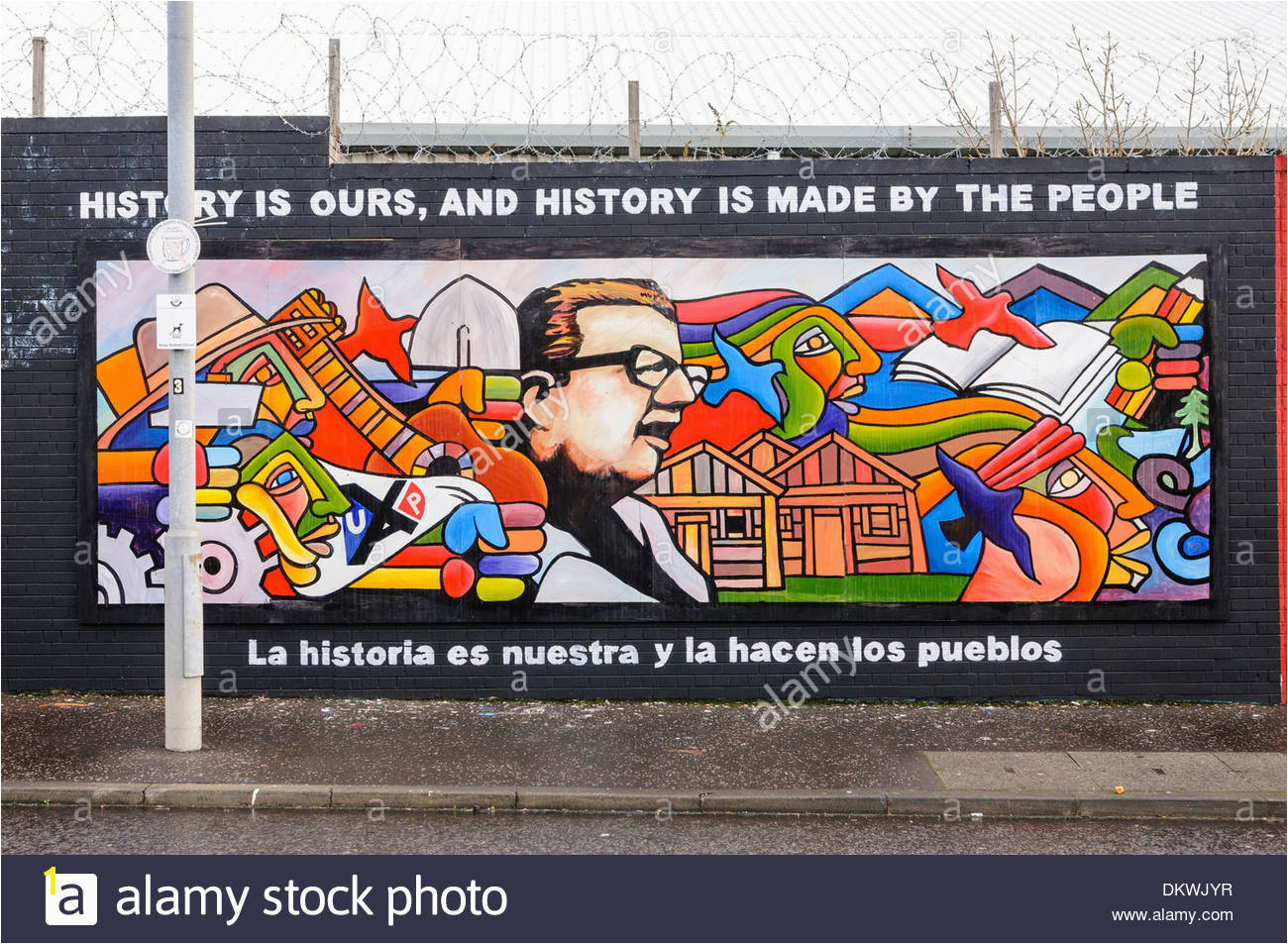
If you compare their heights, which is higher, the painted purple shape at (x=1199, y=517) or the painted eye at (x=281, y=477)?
the painted eye at (x=281, y=477)

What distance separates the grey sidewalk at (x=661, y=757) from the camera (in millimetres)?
6734

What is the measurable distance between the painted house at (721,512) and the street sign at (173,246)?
151 inches

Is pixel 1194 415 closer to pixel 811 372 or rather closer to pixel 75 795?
pixel 811 372

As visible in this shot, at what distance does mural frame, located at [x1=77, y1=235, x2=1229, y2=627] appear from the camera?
924cm

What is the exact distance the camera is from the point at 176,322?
7.70m

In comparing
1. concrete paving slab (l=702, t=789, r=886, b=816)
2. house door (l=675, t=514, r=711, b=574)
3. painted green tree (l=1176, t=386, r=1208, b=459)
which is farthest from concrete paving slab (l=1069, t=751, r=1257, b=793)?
house door (l=675, t=514, r=711, b=574)

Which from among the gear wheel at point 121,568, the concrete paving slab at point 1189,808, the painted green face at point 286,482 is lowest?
the concrete paving slab at point 1189,808

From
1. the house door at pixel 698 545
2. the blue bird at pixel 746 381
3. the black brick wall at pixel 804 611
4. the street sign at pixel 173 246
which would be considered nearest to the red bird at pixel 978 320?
the black brick wall at pixel 804 611

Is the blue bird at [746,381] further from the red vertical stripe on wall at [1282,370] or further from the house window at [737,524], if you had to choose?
the red vertical stripe on wall at [1282,370]

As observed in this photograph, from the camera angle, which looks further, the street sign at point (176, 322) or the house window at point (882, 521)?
the house window at point (882, 521)

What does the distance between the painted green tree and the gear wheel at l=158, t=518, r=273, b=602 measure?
762cm

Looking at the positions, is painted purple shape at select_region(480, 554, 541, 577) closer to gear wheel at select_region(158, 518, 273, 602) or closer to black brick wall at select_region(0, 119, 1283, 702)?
black brick wall at select_region(0, 119, 1283, 702)

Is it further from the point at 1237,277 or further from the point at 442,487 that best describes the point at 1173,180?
the point at 442,487

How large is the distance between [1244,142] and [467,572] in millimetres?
7882
